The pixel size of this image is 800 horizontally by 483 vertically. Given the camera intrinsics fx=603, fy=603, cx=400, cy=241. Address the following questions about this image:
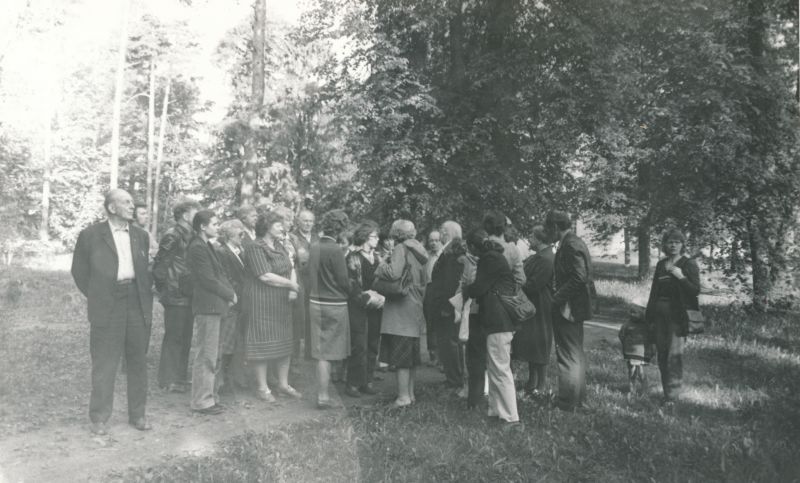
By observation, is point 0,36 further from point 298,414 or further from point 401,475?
point 401,475

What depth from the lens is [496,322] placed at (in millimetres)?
5742

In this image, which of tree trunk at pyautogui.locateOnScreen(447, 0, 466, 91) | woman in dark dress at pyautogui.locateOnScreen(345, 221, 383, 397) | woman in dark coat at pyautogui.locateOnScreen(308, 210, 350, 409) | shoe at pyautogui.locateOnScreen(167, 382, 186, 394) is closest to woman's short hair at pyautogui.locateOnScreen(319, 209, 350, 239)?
woman in dark coat at pyautogui.locateOnScreen(308, 210, 350, 409)

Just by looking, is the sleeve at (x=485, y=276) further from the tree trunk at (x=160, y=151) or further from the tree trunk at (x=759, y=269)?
the tree trunk at (x=160, y=151)

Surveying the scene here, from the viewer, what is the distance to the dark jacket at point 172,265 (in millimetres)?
6930

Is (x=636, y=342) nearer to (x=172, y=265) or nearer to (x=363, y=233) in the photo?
(x=363, y=233)

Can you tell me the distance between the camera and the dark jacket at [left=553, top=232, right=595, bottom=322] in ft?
20.0

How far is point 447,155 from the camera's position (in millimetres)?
13562

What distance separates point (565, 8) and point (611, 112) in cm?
246

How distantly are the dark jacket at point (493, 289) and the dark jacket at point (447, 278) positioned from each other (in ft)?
3.21

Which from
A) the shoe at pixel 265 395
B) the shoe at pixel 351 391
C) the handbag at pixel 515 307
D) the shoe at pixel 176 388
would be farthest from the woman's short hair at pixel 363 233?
the shoe at pixel 176 388

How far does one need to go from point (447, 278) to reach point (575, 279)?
1.58 metres

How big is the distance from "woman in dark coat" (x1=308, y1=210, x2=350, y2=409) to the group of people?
0.04 feet

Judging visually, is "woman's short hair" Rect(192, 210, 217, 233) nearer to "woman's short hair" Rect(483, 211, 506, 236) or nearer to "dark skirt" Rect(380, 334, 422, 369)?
"dark skirt" Rect(380, 334, 422, 369)

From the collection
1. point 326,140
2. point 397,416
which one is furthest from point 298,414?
point 326,140
